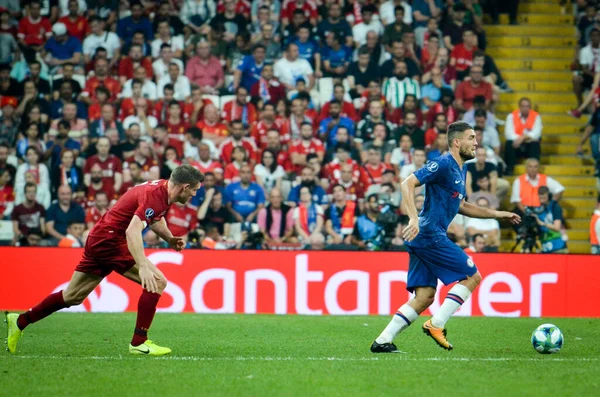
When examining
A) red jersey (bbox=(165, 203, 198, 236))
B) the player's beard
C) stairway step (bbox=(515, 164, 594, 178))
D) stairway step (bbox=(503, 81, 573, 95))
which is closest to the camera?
the player's beard

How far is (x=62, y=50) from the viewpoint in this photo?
20438 millimetres

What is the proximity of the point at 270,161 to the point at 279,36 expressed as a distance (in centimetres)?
346

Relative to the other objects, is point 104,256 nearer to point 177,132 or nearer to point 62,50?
point 177,132

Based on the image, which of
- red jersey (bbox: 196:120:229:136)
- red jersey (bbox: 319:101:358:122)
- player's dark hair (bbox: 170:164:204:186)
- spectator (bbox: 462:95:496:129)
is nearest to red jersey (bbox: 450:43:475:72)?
spectator (bbox: 462:95:496:129)

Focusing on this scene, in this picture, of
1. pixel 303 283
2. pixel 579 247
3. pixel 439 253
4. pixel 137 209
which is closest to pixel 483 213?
pixel 439 253

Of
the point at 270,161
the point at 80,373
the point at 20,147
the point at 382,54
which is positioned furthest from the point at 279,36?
the point at 80,373

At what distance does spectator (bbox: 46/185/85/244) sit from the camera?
17344 mm

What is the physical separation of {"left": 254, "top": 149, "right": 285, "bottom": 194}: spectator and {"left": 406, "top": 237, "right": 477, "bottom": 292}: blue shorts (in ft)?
29.2

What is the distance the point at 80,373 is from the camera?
8.33 meters

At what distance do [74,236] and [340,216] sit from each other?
180 inches

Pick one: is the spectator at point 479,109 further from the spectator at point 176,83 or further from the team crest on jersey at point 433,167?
the team crest on jersey at point 433,167

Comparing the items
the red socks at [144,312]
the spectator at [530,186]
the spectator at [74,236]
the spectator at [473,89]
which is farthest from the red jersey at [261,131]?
the red socks at [144,312]

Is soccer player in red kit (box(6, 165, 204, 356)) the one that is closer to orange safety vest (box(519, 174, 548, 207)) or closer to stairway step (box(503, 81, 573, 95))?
orange safety vest (box(519, 174, 548, 207))

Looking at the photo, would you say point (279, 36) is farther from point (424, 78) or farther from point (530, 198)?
point (530, 198)
